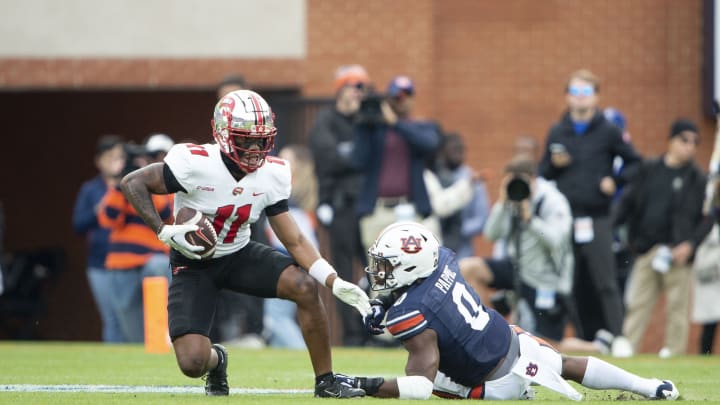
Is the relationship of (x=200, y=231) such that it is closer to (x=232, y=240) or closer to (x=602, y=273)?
(x=232, y=240)

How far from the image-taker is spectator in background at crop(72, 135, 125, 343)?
43.8 feet

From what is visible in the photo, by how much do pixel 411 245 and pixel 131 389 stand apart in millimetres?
2106

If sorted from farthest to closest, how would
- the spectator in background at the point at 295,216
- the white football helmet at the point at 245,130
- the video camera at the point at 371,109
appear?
the spectator in background at the point at 295,216 < the video camera at the point at 371,109 < the white football helmet at the point at 245,130

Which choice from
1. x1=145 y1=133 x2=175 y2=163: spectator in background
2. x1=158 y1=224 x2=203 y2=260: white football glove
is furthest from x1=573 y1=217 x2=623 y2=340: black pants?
x1=158 y1=224 x2=203 y2=260: white football glove

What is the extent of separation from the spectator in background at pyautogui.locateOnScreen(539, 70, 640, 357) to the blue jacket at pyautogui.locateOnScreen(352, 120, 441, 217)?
1103mm

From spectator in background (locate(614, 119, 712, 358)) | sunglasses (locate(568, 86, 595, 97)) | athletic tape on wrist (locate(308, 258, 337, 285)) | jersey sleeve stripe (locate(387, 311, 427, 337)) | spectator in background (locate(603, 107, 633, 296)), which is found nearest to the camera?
jersey sleeve stripe (locate(387, 311, 427, 337))

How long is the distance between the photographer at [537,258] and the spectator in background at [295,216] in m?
2.09

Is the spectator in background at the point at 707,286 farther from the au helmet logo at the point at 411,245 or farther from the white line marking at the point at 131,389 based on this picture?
the au helmet logo at the point at 411,245

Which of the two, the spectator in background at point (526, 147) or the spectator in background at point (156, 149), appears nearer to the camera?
the spectator in background at point (156, 149)

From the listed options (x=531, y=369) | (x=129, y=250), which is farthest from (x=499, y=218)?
(x=531, y=369)

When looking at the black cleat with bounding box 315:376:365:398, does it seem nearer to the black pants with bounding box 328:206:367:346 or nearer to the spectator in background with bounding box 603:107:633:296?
the black pants with bounding box 328:206:367:346

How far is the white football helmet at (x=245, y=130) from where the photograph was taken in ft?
24.5

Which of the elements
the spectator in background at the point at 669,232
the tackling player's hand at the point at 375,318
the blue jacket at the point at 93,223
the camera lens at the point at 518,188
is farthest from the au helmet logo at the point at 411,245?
the blue jacket at the point at 93,223

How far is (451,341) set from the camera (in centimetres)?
706
